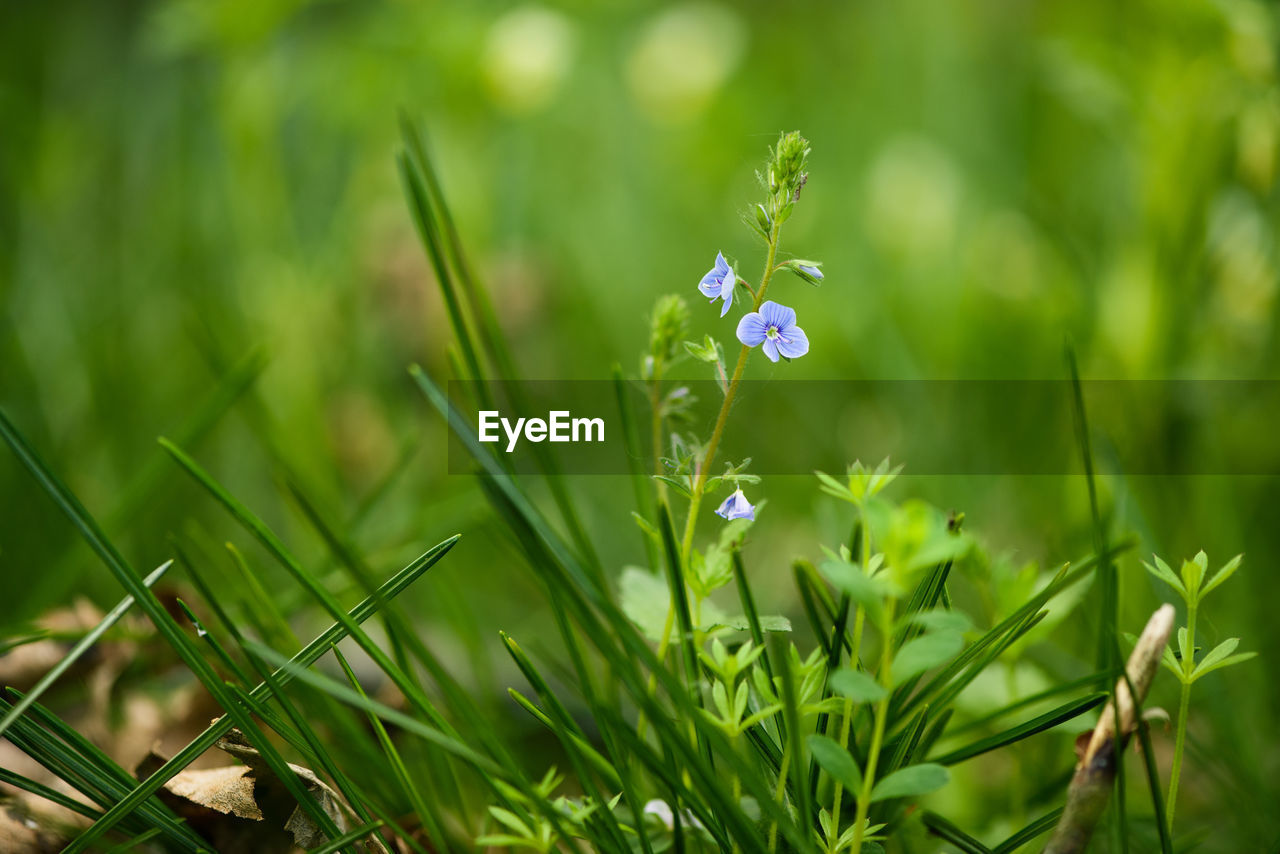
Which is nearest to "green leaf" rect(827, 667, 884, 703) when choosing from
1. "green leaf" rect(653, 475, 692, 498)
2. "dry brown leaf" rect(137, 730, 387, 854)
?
"green leaf" rect(653, 475, 692, 498)

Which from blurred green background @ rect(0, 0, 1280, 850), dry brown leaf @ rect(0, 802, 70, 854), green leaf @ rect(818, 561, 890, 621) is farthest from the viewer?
blurred green background @ rect(0, 0, 1280, 850)

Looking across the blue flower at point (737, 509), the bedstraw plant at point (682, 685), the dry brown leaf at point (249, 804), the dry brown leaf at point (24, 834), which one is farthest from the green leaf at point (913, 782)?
the dry brown leaf at point (24, 834)

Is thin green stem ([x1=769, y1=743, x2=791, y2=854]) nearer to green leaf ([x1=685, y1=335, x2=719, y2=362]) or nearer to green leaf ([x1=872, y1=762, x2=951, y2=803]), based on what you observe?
green leaf ([x1=872, y1=762, x2=951, y2=803])

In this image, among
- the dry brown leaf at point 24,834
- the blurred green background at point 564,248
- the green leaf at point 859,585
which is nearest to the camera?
the green leaf at point 859,585

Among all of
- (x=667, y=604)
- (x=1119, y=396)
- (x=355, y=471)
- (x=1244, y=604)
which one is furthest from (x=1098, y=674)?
(x=355, y=471)

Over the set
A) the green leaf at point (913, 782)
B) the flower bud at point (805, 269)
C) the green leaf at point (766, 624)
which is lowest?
the green leaf at point (913, 782)

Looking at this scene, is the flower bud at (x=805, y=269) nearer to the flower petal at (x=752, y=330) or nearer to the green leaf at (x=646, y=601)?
the flower petal at (x=752, y=330)

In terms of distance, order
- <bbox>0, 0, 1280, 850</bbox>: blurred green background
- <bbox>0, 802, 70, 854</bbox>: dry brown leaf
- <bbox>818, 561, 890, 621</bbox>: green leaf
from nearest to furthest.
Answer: <bbox>818, 561, 890, 621</bbox>: green leaf < <bbox>0, 802, 70, 854</bbox>: dry brown leaf < <bbox>0, 0, 1280, 850</bbox>: blurred green background

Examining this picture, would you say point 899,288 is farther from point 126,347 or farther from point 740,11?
point 740,11
